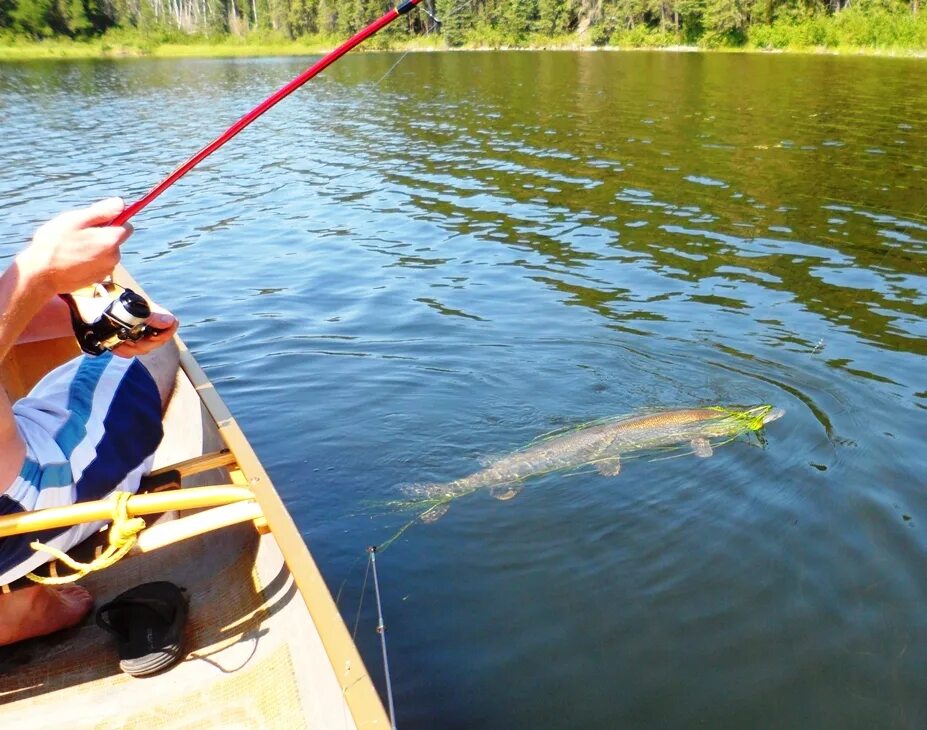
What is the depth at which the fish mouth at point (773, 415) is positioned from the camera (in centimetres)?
711

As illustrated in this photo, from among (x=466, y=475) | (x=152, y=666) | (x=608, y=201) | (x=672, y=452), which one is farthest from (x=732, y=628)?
(x=608, y=201)

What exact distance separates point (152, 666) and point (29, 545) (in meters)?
0.92

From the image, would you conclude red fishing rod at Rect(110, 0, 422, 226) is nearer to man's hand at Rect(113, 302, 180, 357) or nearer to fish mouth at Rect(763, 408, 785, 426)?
man's hand at Rect(113, 302, 180, 357)

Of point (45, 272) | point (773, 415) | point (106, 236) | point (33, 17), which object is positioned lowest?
point (773, 415)

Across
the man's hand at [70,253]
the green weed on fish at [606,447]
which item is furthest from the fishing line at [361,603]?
the man's hand at [70,253]

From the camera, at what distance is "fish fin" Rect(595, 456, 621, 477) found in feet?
21.2

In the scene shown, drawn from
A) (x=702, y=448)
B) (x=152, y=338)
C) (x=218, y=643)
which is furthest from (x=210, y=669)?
(x=702, y=448)

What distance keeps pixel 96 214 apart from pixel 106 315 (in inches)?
27.9

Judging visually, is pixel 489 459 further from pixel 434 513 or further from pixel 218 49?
Answer: pixel 218 49

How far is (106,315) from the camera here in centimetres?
400

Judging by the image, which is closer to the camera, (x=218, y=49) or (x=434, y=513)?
(x=434, y=513)

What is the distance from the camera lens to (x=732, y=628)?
4.87 meters

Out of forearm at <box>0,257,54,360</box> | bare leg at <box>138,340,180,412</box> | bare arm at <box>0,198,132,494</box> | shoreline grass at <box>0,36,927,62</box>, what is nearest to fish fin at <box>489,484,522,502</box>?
bare leg at <box>138,340,180,412</box>

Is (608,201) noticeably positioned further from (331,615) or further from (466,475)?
(331,615)
